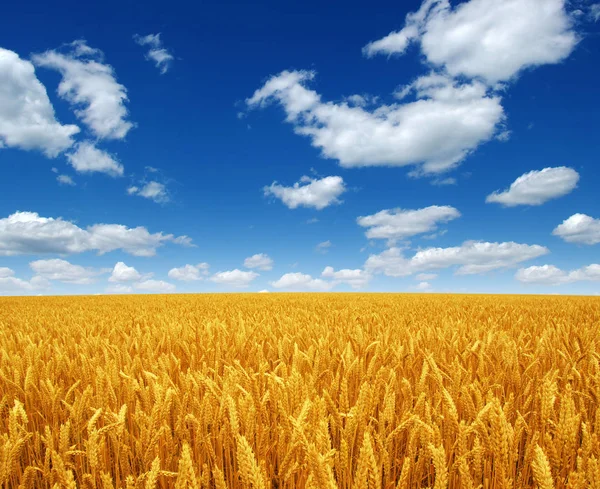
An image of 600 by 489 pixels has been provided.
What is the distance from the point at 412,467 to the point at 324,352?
1.22 m

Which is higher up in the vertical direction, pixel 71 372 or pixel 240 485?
pixel 71 372

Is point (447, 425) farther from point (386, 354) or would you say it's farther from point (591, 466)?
point (386, 354)

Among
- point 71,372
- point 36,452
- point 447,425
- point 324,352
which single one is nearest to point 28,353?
point 71,372

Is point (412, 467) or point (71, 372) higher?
point (71, 372)

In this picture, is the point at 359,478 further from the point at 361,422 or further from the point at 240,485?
the point at 240,485

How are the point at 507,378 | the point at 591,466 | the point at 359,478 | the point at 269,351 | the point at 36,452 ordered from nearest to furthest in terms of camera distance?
the point at 359,478
the point at 591,466
the point at 36,452
the point at 507,378
the point at 269,351

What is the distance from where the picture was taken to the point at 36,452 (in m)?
1.73

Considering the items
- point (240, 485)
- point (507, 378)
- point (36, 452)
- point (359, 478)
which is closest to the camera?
point (359, 478)

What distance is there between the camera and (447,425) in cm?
150

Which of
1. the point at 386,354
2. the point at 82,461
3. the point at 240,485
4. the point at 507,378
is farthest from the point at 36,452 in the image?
the point at 507,378

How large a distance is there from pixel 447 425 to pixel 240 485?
0.78m

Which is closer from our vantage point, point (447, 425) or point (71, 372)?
point (447, 425)

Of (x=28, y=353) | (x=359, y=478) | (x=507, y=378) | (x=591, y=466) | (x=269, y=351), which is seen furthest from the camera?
(x=269, y=351)

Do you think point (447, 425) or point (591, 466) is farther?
point (447, 425)
